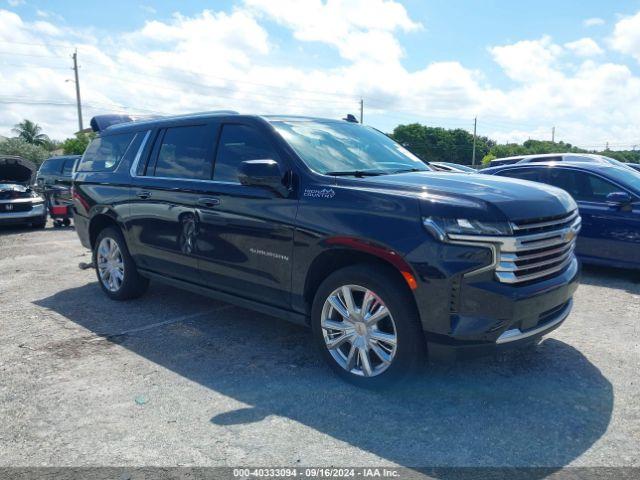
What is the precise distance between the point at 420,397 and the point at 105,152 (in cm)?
463

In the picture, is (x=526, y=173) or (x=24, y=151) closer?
(x=526, y=173)

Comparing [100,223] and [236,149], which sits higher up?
[236,149]

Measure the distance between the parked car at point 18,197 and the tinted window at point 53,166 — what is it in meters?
2.91

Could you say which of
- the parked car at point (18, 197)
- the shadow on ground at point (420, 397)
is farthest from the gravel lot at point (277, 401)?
the parked car at point (18, 197)

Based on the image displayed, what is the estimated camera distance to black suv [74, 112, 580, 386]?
329cm

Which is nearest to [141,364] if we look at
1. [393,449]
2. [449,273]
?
[393,449]

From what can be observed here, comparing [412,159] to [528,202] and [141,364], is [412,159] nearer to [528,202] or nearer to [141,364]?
[528,202]

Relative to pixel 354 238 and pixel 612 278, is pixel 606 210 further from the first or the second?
pixel 354 238

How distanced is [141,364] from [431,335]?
2.33 m

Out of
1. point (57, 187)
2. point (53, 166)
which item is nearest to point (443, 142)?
→ point (53, 166)

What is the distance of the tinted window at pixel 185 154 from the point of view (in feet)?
16.0

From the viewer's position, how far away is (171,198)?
5074 millimetres

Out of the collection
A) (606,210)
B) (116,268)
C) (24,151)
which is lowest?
(116,268)

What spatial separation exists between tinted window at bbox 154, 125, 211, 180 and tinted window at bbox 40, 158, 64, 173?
13.3 meters
